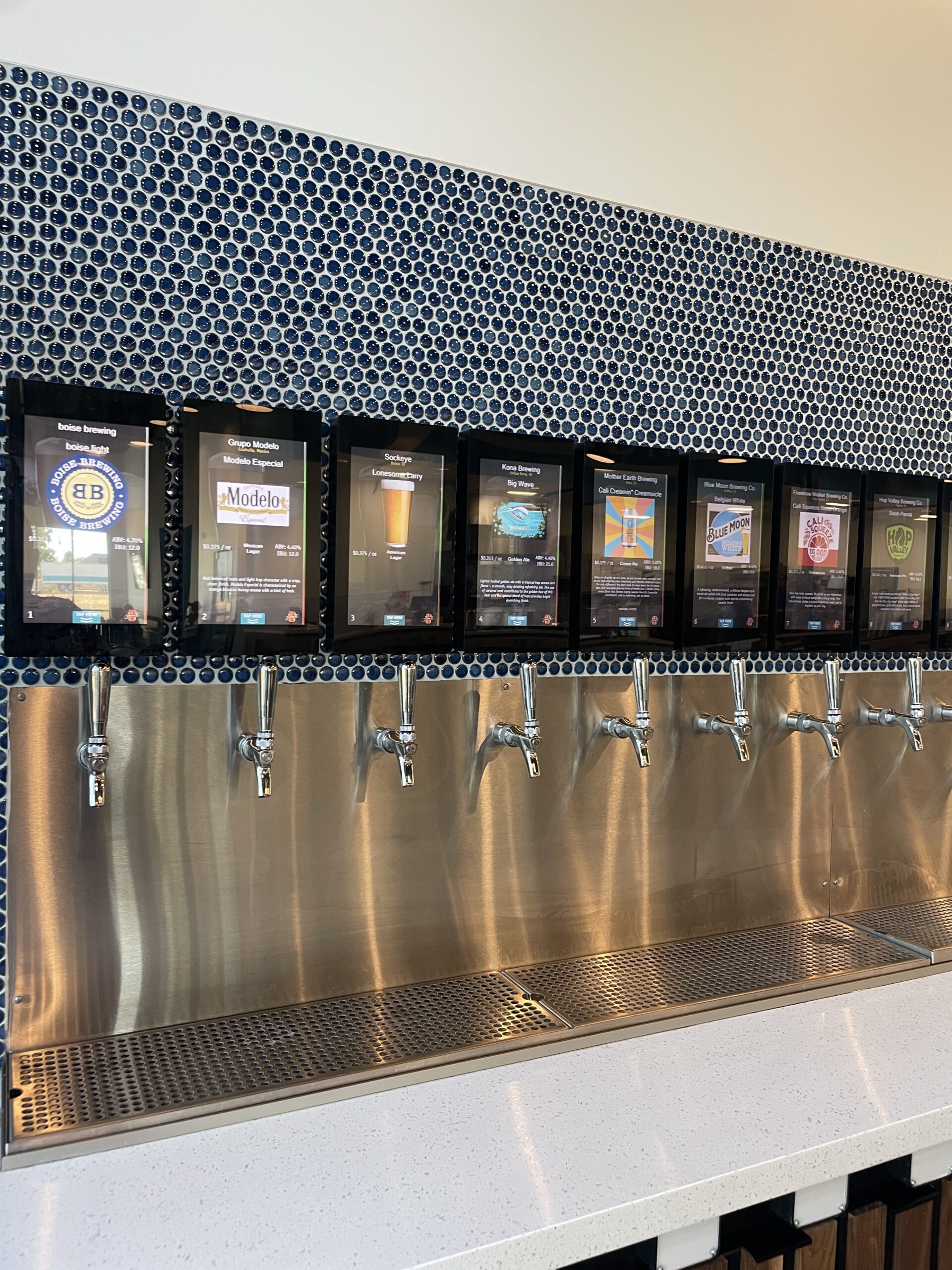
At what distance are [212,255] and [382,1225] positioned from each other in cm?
147

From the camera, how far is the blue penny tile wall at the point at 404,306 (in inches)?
61.3

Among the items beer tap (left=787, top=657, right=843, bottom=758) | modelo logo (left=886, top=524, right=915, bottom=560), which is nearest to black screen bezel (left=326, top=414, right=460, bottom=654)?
beer tap (left=787, top=657, right=843, bottom=758)

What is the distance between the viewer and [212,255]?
5.45 ft

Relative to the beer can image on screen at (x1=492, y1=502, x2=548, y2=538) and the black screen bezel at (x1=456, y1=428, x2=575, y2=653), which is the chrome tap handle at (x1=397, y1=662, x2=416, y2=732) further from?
the beer can image on screen at (x1=492, y1=502, x2=548, y2=538)

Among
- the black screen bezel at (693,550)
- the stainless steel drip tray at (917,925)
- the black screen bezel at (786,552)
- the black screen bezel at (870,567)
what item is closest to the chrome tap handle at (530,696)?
the black screen bezel at (693,550)

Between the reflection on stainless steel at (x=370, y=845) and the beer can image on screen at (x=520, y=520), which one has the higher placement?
the beer can image on screen at (x=520, y=520)

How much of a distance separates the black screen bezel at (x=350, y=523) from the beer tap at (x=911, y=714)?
1.13m

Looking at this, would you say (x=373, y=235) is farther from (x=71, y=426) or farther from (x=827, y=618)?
(x=827, y=618)

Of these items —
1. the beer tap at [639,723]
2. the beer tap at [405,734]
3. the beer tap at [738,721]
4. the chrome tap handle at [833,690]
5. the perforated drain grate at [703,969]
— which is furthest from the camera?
the chrome tap handle at [833,690]

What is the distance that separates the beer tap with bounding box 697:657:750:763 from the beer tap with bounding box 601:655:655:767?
143 millimetres

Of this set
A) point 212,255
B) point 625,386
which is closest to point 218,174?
A: point 212,255

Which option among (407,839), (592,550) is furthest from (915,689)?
(407,839)

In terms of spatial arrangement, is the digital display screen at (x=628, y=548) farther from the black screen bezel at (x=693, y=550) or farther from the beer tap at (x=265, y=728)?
the beer tap at (x=265, y=728)

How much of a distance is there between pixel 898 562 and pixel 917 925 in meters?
0.84
